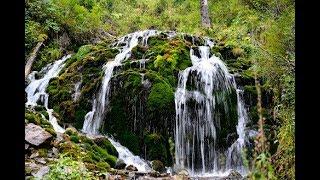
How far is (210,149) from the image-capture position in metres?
10.3

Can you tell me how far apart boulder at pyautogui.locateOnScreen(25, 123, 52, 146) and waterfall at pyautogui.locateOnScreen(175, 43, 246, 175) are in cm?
335

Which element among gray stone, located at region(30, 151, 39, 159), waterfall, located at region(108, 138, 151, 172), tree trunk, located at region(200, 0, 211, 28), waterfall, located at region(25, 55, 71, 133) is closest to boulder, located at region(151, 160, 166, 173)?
waterfall, located at region(108, 138, 151, 172)

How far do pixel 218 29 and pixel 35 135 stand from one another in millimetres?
11537

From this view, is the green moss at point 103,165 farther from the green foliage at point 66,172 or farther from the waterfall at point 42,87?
the waterfall at point 42,87

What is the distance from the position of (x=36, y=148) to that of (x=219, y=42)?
8.78 meters

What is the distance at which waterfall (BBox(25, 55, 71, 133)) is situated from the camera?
12.0 metres

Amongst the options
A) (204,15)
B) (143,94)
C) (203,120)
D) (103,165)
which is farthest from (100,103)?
(204,15)

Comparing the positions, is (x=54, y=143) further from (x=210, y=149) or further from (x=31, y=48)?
(x=31, y=48)

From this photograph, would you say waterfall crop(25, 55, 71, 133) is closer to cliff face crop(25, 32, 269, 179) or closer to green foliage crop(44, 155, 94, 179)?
cliff face crop(25, 32, 269, 179)

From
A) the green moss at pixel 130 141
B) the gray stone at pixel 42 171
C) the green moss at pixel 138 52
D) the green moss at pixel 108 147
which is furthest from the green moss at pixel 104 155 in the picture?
the green moss at pixel 138 52

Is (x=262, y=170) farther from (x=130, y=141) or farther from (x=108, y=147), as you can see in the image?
(x=130, y=141)

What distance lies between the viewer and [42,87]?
1278cm
